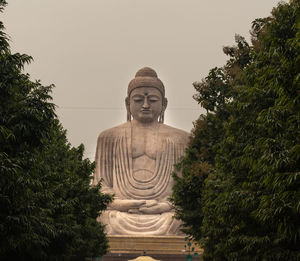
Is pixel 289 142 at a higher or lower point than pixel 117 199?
lower

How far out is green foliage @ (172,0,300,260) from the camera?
13570mm

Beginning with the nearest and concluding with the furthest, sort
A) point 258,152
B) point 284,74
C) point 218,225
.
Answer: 1. point 284,74
2. point 258,152
3. point 218,225

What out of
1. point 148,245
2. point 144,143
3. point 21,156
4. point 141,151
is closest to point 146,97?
point 144,143

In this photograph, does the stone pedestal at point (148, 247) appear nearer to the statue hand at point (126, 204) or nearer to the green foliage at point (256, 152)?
the statue hand at point (126, 204)

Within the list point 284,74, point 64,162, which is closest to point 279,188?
point 284,74

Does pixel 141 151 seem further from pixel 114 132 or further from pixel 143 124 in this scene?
pixel 114 132

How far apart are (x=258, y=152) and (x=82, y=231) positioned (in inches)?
424

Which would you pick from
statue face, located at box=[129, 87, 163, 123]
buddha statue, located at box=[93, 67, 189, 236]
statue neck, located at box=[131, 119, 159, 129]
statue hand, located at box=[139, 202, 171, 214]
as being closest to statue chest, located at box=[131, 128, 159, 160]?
buddha statue, located at box=[93, 67, 189, 236]

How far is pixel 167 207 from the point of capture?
45375 mm

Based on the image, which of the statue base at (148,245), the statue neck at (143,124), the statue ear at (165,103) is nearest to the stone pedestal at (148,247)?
the statue base at (148,245)

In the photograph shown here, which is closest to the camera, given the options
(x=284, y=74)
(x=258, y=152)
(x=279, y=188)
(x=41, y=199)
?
(x=279, y=188)

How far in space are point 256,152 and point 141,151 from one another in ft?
104

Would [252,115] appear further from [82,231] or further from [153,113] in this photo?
[153,113]

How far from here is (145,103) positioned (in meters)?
48.0
